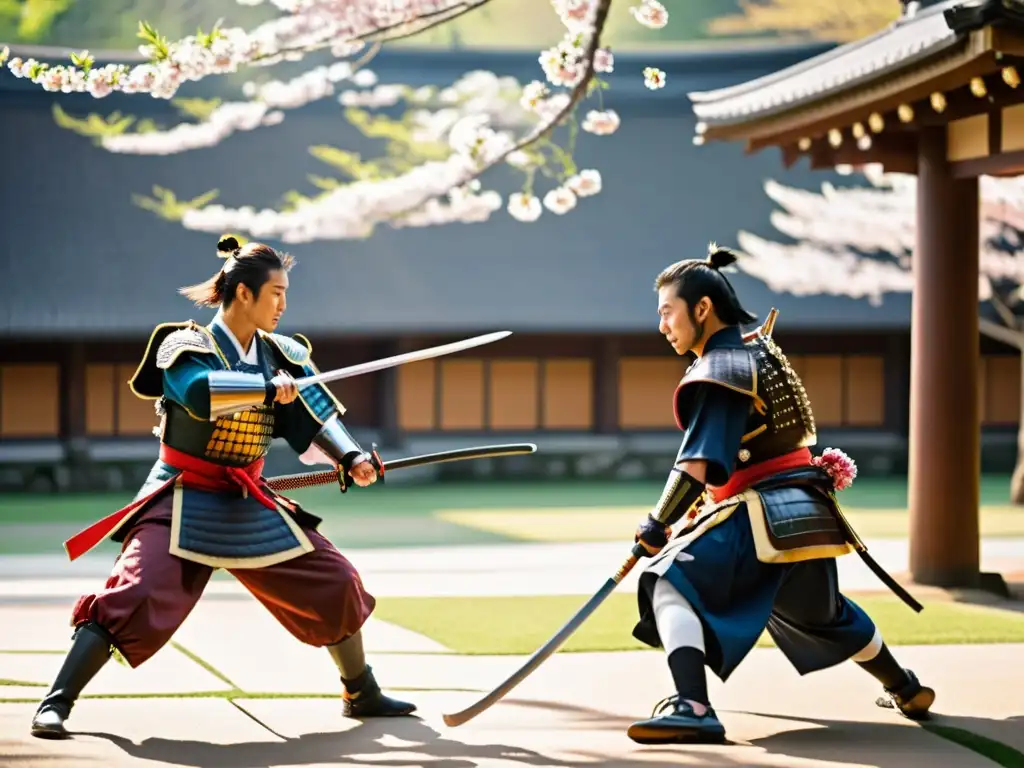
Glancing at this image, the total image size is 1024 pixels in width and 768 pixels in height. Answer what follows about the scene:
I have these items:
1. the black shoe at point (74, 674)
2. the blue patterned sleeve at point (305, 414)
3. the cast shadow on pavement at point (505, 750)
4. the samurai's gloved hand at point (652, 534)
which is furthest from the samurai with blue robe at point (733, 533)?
the black shoe at point (74, 674)

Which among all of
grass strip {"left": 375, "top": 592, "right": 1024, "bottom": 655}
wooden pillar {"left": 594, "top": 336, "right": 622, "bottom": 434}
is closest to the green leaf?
wooden pillar {"left": 594, "top": 336, "right": 622, "bottom": 434}

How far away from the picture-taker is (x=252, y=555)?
17.2 ft

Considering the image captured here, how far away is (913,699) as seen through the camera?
210 inches

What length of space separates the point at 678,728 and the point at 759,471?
89cm

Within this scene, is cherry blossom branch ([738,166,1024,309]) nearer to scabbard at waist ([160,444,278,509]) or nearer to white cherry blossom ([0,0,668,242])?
white cherry blossom ([0,0,668,242])

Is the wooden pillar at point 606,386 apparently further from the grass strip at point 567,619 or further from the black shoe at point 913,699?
the black shoe at point 913,699

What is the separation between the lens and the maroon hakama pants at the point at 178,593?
16.4ft

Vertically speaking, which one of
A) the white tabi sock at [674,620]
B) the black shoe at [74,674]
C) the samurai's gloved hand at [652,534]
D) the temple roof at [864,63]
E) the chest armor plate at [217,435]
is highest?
the temple roof at [864,63]

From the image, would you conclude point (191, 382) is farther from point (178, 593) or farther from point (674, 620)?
point (674, 620)

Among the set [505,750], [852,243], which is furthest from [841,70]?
[852,243]

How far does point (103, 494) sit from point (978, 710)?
45.5ft

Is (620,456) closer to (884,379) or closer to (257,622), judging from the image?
(884,379)

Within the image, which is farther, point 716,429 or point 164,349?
point 164,349

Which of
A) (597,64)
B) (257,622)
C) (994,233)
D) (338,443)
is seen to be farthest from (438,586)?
(994,233)
